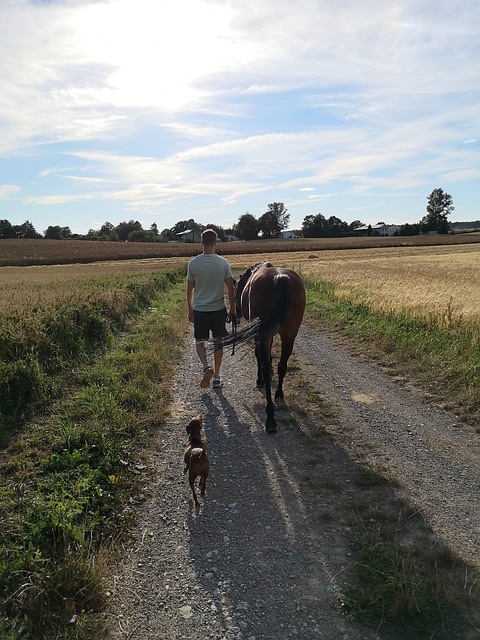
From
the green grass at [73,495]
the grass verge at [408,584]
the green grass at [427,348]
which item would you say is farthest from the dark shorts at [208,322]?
the grass verge at [408,584]

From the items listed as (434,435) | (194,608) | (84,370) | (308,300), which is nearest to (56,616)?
(194,608)

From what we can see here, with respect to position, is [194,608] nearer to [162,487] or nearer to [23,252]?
[162,487]

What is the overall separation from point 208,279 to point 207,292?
0.67 feet

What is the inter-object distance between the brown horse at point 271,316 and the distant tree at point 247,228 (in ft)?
370

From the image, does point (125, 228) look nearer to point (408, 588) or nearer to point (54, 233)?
point (54, 233)

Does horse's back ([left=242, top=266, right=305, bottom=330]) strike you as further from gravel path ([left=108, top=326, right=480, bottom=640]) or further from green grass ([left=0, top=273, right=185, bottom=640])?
green grass ([left=0, top=273, right=185, bottom=640])

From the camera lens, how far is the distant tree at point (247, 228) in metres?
116

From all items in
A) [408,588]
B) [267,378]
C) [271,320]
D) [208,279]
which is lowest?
[408,588]

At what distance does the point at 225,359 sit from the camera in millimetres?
9219

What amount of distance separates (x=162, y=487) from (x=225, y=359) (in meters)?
5.18

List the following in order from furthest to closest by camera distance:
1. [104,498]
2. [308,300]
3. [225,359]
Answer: [308,300], [225,359], [104,498]

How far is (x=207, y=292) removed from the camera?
6355 mm

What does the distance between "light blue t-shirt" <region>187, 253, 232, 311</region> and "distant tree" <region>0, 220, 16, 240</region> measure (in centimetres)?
10487

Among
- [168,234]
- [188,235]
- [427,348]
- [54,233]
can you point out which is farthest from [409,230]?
[427,348]
